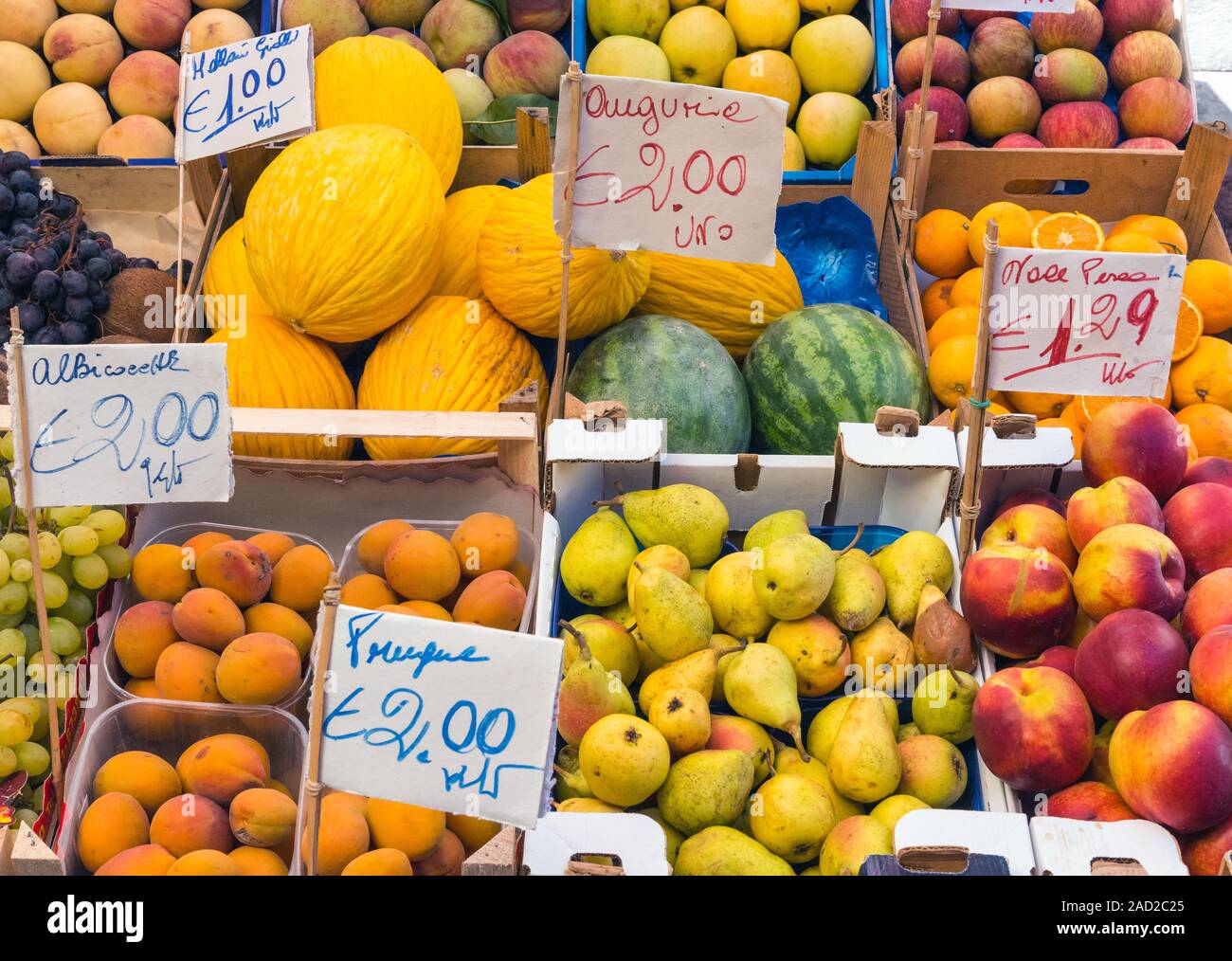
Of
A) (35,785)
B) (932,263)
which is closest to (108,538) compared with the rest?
(35,785)

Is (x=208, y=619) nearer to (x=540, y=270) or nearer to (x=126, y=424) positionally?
(x=126, y=424)

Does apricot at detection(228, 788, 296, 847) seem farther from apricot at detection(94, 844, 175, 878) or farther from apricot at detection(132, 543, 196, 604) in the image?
apricot at detection(132, 543, 196, 604)

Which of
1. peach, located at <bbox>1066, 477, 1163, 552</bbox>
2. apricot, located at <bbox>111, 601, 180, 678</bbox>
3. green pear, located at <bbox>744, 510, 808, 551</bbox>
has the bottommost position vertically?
apricot, located at <bbox>111, 601, 180, 678</bbox>

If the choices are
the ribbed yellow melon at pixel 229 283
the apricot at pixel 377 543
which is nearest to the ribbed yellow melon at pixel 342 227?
the ribbed yellow melon at pixel 229 283

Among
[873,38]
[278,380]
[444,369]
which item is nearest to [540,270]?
[444,369]

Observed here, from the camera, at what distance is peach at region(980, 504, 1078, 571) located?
1441 millimetres

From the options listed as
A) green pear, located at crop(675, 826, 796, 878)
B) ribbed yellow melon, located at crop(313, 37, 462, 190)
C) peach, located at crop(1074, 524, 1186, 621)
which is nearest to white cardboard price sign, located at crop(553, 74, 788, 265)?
ribbed yellow melon, located at crop(313, 37, 462, 190)

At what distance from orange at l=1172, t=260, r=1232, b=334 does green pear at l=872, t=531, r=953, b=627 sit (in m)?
1.14

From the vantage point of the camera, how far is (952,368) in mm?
2092

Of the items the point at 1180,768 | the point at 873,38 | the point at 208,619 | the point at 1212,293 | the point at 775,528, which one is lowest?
the point at 1180,768

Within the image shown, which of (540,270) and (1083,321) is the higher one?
(540,270)

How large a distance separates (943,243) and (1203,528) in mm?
1296

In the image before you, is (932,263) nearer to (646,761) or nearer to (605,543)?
(605,543)

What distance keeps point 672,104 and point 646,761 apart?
1037mm
